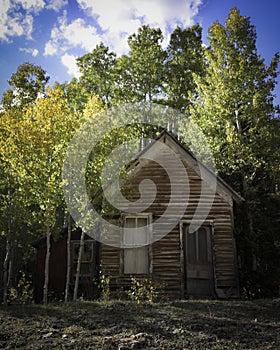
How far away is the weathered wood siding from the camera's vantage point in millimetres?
13047

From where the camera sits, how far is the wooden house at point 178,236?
1307 centimetres

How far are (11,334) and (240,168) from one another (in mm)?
13698

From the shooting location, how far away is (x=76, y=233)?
1411 cm

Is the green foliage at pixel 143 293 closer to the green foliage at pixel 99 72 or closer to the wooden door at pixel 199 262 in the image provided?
the wooden door at pixel 199 262

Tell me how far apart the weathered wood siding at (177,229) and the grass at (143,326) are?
14.1 feet

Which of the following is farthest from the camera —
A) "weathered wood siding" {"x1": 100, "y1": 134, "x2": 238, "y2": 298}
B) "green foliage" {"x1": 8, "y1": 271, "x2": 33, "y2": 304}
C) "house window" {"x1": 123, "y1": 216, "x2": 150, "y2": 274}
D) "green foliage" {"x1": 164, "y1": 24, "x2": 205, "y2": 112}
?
"green foliage" {"x1": 164, "y1": 24, "x2": 205, "y2": 112}

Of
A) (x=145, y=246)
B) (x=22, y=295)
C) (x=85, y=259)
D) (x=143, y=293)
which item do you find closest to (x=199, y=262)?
(x=145, y=246)

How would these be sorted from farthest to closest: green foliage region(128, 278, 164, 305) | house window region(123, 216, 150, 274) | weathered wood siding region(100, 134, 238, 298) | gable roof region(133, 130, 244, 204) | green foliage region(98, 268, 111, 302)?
gable roof region(133, 130, 244, 204), house window region(123, 216, 150, 274), weathered wood siding region(100, 134, 238, 298), green foliage region(98, 268, 111, 302), green foliage region(128, 278, 164, 305)

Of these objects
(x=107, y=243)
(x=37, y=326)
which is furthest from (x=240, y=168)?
(x=37, y=326)

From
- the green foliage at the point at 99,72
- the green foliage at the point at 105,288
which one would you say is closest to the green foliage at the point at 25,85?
the green foliage at the point at 99,72

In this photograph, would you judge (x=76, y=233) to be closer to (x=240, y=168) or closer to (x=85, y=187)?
(x=85, y=187)

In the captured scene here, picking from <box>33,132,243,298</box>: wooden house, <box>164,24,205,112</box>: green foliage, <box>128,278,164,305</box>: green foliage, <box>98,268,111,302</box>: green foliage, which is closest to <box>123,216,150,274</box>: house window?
<box>33,132,243,298</box>: wooden house

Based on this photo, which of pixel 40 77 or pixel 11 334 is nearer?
pixel 11 334

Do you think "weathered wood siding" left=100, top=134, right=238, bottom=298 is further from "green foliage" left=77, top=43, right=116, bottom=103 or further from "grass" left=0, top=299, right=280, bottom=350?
"green foliage" left=77, top=43, right=116, bottom=103
